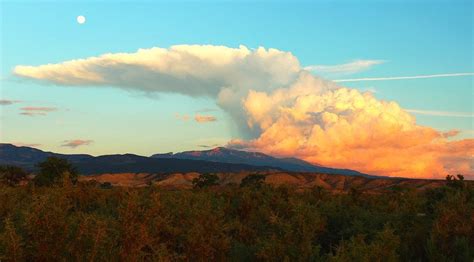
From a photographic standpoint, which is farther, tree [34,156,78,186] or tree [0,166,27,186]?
tree [0,166,27,186]

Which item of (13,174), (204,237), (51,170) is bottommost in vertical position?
(13,174)

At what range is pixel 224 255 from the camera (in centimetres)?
1245

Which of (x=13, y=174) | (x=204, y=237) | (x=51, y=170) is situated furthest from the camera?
(x=13, y=174)

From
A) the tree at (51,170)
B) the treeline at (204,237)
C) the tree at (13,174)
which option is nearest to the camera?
the treeline at (204,237)

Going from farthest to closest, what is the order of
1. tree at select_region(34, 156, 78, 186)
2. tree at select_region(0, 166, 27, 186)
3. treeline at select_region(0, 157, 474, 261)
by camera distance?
1. tree at select_region(0, 166, 27, 186)
2. tree at select_region(34, 156, 78, 186)
3. treeline at select_region(0, 157, 474, 261)

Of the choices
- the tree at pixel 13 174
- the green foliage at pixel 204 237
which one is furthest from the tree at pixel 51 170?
the green foliage at pixel 204 237

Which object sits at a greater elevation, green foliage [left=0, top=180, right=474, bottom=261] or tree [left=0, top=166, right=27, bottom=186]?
green foliage [left=0, top=180, right=474, bottom=261]

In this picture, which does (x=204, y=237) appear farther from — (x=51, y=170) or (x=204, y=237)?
(x=51, y=170)

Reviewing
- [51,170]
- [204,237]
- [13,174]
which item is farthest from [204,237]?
[13,174]

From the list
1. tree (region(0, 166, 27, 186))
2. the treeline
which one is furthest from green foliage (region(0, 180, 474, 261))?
tree (region(0, 166, 27, 186))

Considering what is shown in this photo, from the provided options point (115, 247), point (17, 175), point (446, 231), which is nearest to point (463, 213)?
point (446, 231)

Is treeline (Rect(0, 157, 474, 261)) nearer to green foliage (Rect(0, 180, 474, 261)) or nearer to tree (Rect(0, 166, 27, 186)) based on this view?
green foliage (Rect(0, 180, 474, 261))

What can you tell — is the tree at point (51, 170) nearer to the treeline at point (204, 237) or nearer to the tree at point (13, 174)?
the tree at point (13, 174)

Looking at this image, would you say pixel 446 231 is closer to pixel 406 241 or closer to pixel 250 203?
pixel 406 241
